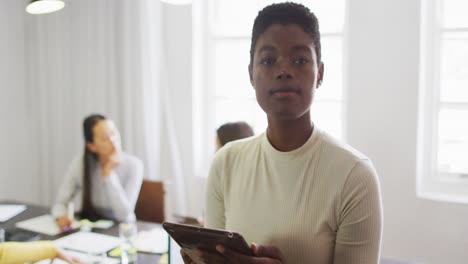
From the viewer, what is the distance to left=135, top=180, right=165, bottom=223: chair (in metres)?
2.77

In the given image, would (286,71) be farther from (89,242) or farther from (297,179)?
(89,242)

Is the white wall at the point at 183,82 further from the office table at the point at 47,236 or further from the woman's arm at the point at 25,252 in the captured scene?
the woman's arm at the point at 25,252

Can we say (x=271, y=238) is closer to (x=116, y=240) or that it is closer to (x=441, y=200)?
(x=116, y=240)

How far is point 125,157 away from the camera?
287 cm

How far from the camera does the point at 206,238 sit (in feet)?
3.10

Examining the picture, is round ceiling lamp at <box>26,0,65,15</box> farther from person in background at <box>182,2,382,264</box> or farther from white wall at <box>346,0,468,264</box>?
white wall at <box>346,0,468,264</box>

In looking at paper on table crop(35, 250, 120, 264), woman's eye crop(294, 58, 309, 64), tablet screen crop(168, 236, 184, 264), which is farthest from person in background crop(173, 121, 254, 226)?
woman's eye crop(294, 58, 309, 64)

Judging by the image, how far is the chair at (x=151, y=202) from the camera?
277 cm

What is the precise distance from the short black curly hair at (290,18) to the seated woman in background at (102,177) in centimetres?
186

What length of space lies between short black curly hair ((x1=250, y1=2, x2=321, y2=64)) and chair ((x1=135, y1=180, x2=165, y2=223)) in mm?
1905

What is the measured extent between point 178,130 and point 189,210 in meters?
→ 0.61

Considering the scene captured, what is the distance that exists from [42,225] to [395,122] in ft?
6.77

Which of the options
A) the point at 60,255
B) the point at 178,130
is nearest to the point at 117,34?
the point at 178,130

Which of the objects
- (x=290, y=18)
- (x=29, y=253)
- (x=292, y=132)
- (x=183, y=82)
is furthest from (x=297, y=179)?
(x=183, y=82)
